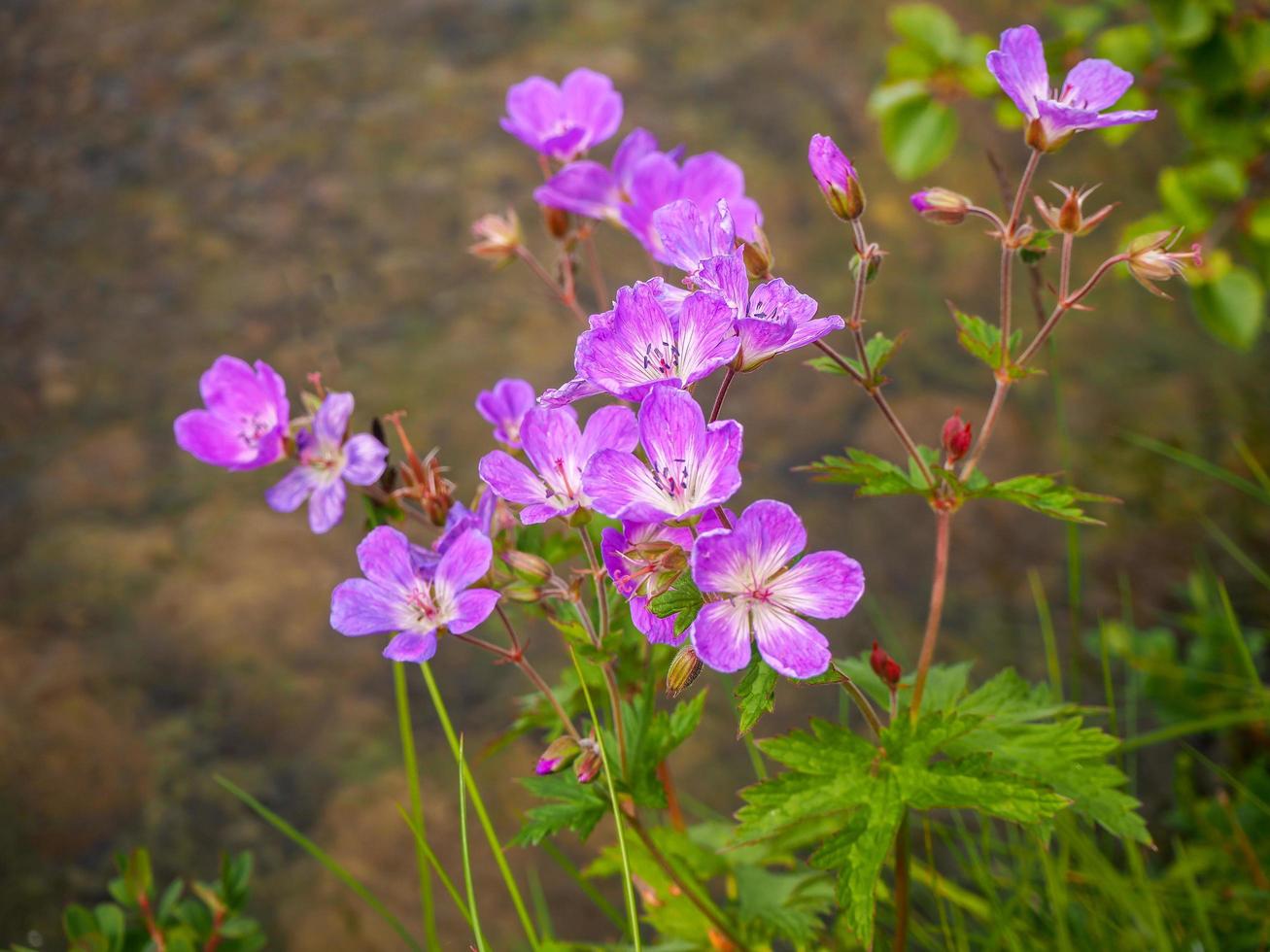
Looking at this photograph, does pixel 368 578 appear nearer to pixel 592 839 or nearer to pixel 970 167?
pixel 592 839

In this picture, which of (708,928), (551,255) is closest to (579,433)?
(708,928)

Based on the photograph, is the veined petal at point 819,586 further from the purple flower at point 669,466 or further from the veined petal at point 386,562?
the veined petal at point 386,562

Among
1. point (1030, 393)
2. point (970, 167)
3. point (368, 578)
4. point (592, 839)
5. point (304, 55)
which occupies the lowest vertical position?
point (592, 839)

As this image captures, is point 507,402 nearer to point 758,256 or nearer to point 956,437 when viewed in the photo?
point 758,256

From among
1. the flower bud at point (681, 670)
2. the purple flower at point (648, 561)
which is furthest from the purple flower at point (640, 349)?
the flower bud at point (681, 670)

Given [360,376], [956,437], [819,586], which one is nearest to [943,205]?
[956,437]
